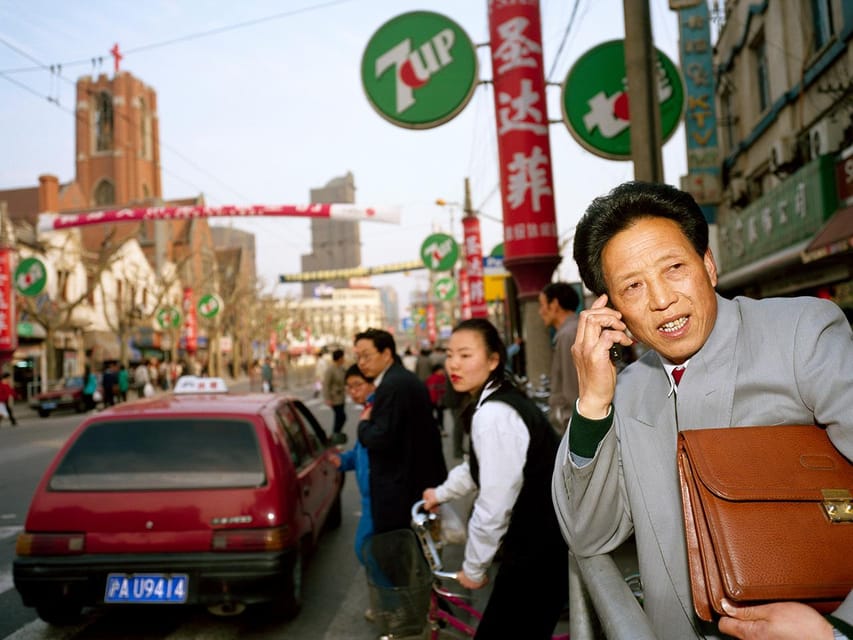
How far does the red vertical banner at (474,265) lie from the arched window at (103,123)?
4696 cm

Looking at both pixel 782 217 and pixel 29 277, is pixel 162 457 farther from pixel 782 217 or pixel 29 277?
pixel 29 277

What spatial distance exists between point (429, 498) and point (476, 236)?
1818cm

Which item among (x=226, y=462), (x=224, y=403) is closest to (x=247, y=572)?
(x=226, y=462)

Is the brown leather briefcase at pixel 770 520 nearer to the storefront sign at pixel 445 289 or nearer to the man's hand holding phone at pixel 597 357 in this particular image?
the man's hand holding phone at pixel 597 357

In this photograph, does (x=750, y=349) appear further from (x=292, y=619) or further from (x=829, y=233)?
(x=829, y=233)

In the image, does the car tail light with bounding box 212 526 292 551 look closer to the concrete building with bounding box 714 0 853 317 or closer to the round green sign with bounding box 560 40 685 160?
the round green sign with bounding box 560 40 685 160

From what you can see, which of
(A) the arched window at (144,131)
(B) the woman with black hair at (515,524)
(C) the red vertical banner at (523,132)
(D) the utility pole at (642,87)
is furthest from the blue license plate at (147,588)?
(A) the arched window at (144,131)

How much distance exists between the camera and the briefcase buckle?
1167 mm

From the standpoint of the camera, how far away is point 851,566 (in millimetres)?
1158

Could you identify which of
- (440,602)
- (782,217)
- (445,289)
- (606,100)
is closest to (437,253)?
(445,289)

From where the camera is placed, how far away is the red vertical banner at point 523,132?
770cm

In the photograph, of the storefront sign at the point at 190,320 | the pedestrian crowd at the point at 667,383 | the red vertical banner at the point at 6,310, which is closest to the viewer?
the pedestrian crowd at the point at 667,383

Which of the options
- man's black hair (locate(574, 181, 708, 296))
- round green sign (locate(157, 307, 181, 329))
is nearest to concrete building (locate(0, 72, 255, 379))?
round green sign (locate(157, 307, 181, 329))

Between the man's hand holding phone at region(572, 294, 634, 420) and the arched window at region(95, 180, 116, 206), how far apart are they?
61479mm
